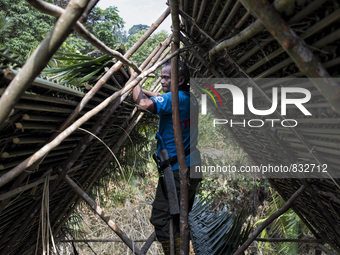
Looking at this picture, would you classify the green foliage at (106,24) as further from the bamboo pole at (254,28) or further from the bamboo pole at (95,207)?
the bamboo pole at (254,28)

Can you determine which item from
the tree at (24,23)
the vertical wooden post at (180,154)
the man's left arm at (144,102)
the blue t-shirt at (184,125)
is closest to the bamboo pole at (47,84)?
the man's left arm at (144,102)

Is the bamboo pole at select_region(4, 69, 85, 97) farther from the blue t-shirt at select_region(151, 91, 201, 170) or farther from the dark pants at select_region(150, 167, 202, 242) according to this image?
the dark pants at select_region(150, 167, 202, 242)

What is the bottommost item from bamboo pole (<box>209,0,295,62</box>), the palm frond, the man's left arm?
the palm frond

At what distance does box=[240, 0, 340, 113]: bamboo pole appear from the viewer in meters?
0.72

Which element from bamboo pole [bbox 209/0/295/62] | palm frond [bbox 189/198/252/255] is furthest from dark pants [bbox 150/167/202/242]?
bamboo pole [bbox 209/0/295/62]

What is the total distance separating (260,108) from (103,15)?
45.6 ft

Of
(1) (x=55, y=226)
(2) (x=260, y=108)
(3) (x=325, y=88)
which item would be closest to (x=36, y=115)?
(3) (x=325, y=88)

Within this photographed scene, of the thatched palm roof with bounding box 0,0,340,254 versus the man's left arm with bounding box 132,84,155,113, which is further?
the man's left arm with bounding box 132,84,155,113

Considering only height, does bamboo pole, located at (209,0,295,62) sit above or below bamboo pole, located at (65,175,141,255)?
above

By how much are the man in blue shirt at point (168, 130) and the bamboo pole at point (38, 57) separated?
3.45ft

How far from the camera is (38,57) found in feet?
2.55

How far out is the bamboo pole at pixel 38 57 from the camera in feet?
2.55

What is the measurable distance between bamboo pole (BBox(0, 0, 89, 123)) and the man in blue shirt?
1051 mm

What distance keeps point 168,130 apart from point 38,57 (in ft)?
4.49
